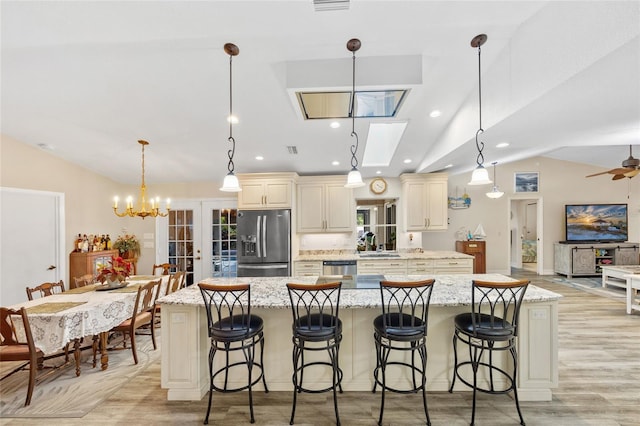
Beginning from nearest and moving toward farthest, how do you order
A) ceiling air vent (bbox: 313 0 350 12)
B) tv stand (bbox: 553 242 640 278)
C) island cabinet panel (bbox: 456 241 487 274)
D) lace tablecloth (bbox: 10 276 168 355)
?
ceiling air vent (bbox: 313 0 350 12)
lace tablecloth (bbox: 10 276 168 355)
island cabinet panel (bbox: 456 241 487 274)
tv stand (bbox: 553 242 640 278)

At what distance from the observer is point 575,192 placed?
7.57 meters

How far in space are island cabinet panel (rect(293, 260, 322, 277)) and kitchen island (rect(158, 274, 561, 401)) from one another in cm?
220

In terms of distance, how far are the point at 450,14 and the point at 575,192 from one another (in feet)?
27.3

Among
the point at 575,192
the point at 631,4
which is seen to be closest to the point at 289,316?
the point at 631,4

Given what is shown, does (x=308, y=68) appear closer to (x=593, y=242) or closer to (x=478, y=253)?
(x=478, y=253)

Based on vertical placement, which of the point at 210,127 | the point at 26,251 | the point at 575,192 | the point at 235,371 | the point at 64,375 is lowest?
the point at 64,375

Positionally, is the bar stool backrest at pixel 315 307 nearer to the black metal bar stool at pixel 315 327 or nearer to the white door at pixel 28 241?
the black metal bar stool at pixel 315 327

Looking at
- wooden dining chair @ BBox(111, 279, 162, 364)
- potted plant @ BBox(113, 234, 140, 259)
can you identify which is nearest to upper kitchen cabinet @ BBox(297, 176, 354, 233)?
wooden dining chair @ BBox(111, 279, 162, 364)

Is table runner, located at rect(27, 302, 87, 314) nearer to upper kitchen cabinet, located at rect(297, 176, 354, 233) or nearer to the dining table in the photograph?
the dining table

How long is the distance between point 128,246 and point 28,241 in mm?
1540

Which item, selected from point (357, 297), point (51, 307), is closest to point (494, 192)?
point (357, 297)

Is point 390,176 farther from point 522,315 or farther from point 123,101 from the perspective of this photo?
point 123,101

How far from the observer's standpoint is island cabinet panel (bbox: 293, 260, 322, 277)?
15.8 feet

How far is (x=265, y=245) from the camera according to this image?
15.7 feet
